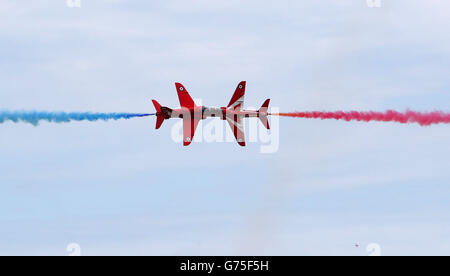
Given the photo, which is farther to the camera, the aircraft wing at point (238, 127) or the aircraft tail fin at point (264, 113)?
the aircraft tail fin at point (264, 113)

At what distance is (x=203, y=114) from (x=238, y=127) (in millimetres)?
3419

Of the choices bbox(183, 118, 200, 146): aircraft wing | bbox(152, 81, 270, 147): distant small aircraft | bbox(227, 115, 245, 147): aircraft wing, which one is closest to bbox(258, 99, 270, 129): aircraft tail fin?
bbox(152, 81, 270, 147): distant small aircraft

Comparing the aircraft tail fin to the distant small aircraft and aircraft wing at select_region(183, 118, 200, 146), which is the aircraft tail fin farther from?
aircraft wing at select_region(183, 118, 200, 146)

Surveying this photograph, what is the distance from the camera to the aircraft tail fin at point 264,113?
623ft

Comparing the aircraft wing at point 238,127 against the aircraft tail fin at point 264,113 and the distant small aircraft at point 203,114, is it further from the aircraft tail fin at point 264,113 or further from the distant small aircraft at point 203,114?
the aircraft tail fin at point 264,113

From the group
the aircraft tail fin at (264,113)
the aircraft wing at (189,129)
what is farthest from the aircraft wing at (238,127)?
the aircraft wing at (189,129)

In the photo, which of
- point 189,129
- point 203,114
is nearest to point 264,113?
point 203,114

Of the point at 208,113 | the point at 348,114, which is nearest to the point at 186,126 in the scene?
the point at 208,113

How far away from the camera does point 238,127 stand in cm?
19000

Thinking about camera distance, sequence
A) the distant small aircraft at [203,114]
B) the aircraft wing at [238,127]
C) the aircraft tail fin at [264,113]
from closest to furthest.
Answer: the distant small aircraft at [203,114], the aircraft wing at [238,127], the aircraft tail fin at [264,113]

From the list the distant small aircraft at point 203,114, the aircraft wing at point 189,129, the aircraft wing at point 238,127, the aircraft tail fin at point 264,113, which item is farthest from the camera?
the aircraft tail fin at point 264,113

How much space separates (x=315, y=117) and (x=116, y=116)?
17788mm
